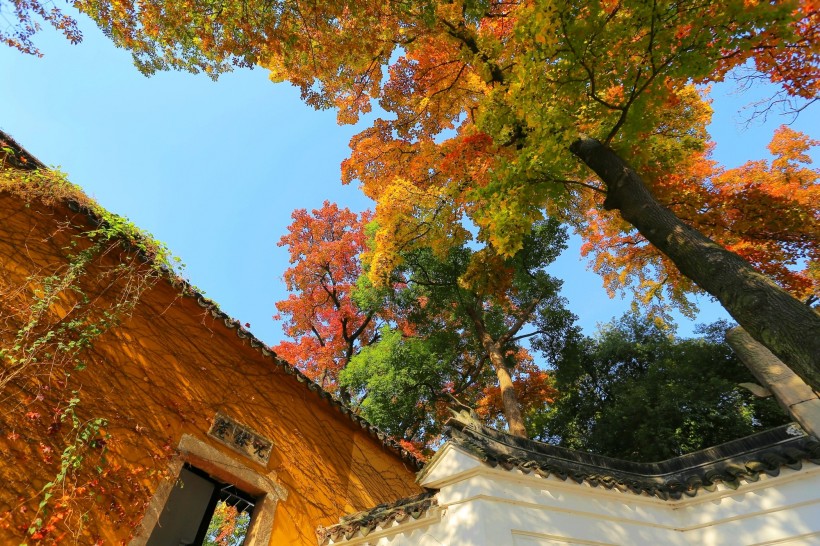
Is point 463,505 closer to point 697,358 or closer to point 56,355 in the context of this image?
point 56,355

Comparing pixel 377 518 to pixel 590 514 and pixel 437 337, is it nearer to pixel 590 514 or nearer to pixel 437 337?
pixel 590 514

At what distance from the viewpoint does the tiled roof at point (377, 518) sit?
4.73 metres

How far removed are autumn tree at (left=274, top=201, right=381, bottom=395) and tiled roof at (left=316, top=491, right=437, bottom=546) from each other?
33.9 ft

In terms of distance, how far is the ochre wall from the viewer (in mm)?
4297

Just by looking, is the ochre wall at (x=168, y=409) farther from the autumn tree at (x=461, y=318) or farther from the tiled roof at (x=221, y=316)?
the autumn tree at (x=461, y=318)

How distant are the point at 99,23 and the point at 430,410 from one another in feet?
42.8

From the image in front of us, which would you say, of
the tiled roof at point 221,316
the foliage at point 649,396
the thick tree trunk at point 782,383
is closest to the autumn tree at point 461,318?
the foliage at point 649,396

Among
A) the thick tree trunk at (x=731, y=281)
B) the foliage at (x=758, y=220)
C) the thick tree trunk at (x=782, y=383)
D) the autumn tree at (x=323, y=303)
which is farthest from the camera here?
the autumn tree at (x=323, y=303)

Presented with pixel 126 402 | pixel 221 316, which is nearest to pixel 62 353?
pixel 126 402

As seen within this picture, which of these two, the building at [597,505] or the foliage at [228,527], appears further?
the foliage at [228,527]

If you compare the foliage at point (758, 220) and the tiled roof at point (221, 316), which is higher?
the foliage at point (758, 220)

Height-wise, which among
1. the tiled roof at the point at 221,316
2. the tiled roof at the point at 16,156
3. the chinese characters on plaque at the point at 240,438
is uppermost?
the tiled roof at the point at 16,156

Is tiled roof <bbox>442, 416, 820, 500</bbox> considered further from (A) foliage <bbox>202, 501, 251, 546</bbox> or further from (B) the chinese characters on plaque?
(A) foliage <bbox>202, 501, 251, 546</bbox>

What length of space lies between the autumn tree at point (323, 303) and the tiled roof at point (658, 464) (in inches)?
419
